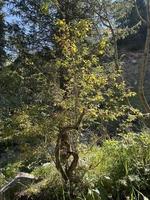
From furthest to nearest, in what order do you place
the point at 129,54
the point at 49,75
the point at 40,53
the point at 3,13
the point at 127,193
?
the point at 129,54
the point at 3,13
the point at 40,53
the point at 49,75
the point at 127,193

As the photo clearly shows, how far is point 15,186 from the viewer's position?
625 centimetres

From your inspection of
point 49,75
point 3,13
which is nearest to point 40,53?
point 3,13

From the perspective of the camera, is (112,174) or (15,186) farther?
(15,186)

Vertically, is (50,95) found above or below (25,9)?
below

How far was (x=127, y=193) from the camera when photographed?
5254 mm

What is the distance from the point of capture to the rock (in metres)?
6.12

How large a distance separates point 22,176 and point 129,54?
18.4 metres

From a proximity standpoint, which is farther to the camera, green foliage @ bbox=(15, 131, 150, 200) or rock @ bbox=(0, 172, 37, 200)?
rock @ bbox=(0, 172, 37, 200)

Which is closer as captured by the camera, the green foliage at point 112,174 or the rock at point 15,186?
the green foliage at point 112,174

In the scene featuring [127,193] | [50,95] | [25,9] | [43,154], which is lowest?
[127,193]

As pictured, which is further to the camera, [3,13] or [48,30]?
[3,13]

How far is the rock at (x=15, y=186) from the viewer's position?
612cm

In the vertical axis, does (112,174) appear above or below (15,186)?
above

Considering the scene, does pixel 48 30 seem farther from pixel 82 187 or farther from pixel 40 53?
pixel 82 187
